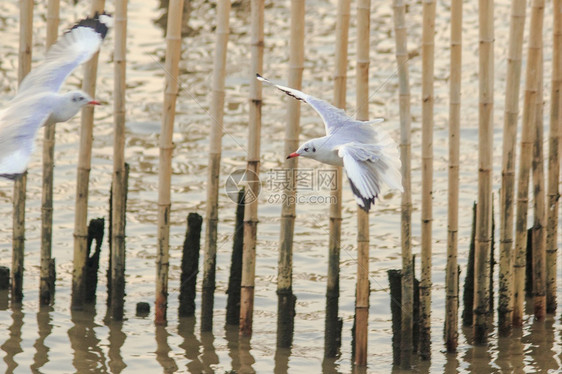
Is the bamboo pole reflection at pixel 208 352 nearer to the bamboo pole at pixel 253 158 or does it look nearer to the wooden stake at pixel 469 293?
the bamboo pole at pixel 253 158

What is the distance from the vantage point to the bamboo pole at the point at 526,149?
7.32 meters

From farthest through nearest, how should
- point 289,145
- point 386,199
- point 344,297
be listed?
point 386,199, point 344,297, point 289,145

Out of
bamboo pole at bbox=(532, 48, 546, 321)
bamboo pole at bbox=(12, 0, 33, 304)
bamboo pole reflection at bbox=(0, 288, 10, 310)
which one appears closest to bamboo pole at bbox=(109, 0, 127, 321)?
bamboo pole at bbox=(12, 0, 33, 304)

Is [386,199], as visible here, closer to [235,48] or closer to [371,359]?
[371,359]

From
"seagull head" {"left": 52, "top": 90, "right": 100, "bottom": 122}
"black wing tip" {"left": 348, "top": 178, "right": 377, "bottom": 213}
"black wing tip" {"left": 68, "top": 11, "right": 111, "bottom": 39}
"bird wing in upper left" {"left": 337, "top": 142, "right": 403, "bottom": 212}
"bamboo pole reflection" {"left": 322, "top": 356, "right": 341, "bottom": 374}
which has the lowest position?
"bamboo pole reflection" {"left": 322, "top": 356, "right": 341, "bottom": 374}

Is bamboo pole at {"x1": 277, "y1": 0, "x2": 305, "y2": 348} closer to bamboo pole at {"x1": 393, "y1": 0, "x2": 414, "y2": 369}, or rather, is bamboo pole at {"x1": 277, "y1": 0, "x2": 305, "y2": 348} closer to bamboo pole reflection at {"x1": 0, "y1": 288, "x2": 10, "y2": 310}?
bamboo pole at {"x1": 393, "y1": 0, "x2": 414, "y2": 369}

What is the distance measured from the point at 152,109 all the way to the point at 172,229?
345 cm

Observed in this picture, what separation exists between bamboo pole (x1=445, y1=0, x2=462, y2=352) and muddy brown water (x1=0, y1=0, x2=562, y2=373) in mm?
552

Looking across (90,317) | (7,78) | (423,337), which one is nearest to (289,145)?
(423,337)

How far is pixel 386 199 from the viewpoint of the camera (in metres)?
11.1

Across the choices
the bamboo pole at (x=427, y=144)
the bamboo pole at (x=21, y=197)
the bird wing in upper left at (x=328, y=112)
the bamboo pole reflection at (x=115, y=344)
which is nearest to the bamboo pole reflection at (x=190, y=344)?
the bamboo pole reflection at (x=115, y=344)

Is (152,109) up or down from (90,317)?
up

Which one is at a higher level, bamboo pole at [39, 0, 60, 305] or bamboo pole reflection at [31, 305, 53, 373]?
bamboo pole at [39, 0, 60, 305]

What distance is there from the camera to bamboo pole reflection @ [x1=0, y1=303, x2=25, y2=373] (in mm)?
7430
